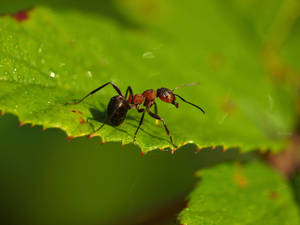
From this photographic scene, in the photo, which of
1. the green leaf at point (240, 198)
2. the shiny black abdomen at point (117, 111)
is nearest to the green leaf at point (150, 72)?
the shiny black abdomen at point (117, 111)

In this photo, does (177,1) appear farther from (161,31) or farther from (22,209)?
(22,209)

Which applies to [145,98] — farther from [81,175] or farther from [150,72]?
[81,175]

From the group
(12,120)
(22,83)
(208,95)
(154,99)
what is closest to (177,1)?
(208,95)

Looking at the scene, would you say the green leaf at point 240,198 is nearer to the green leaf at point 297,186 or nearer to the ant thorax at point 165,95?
the green leaf at point 297,186

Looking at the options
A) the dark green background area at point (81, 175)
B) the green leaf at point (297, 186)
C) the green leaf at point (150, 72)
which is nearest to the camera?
the green leaf at point (150, 72)

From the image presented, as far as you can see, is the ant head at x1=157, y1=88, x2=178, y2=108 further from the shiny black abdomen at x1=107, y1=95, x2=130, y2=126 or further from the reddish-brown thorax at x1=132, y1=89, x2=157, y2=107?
the shiny black abdomen at x1=107, y1=95, x2=130, y2=126

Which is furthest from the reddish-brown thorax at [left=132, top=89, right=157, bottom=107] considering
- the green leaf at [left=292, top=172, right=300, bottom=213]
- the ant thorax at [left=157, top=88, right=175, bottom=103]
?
the green leaf at [left=292, top=172, right=300, bottom=213]

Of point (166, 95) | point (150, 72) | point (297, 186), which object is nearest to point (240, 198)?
point (297, 186)
